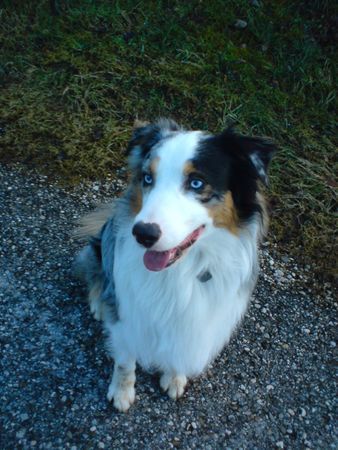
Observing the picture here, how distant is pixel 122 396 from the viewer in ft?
9.12

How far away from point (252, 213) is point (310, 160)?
252 cm

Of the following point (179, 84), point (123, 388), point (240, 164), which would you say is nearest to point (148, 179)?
point (240, 164)

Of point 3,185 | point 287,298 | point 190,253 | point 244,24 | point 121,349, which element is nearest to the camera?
point 190,253

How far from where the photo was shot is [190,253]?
7.62 feet

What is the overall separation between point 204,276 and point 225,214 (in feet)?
1.11

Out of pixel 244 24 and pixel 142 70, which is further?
pixel 244 24

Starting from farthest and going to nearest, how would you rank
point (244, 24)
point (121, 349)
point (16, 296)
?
point (244, 24) → point (16, 296) → point (121, 349)

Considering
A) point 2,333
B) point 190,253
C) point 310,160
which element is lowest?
point 2,333

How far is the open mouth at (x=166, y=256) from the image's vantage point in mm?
2123

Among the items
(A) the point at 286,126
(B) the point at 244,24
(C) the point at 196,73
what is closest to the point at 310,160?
(A) the point at 286,126

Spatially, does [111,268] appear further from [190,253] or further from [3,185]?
[3,185]

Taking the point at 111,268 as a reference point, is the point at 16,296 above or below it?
below

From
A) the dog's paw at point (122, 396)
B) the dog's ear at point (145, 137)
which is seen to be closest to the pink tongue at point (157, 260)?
the dog's ear at point (145, 137)

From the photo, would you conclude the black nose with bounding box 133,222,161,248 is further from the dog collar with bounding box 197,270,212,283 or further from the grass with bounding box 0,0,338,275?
the grass with bounding box 0,0,338,275
